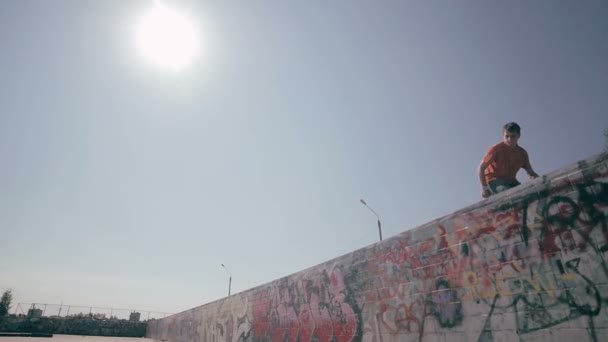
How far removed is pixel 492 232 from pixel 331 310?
413 cm

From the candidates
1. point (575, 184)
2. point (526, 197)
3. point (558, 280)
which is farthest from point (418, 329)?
point (575, 184)

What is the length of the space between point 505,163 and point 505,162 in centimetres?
2

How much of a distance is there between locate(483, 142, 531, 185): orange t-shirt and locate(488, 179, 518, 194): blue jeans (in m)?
0.04

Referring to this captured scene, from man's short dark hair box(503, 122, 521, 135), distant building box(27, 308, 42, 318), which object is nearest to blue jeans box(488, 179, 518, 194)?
man's short dark hair box(503, 122, 521, 135)

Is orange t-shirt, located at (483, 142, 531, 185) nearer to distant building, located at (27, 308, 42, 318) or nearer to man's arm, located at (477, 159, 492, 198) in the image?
man's arm, located at (477, 159, 492, 198)

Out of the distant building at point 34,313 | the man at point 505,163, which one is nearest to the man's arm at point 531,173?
the man at point 505,163

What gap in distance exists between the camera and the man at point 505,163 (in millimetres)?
4727

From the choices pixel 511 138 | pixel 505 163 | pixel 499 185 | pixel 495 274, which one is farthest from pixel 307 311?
pixel 511 138

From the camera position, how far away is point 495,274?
416 centimetres

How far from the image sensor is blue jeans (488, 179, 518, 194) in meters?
4.65

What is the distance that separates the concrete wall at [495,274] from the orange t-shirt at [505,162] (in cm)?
52

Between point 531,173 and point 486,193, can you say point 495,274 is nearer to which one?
point 486,193

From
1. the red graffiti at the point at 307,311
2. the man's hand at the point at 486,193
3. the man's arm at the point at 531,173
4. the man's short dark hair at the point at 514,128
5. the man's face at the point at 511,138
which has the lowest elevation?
the red graffiti at the point at 307,311

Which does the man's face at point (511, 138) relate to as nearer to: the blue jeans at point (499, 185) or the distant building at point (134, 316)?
the blue jeans at point (499, 185)
